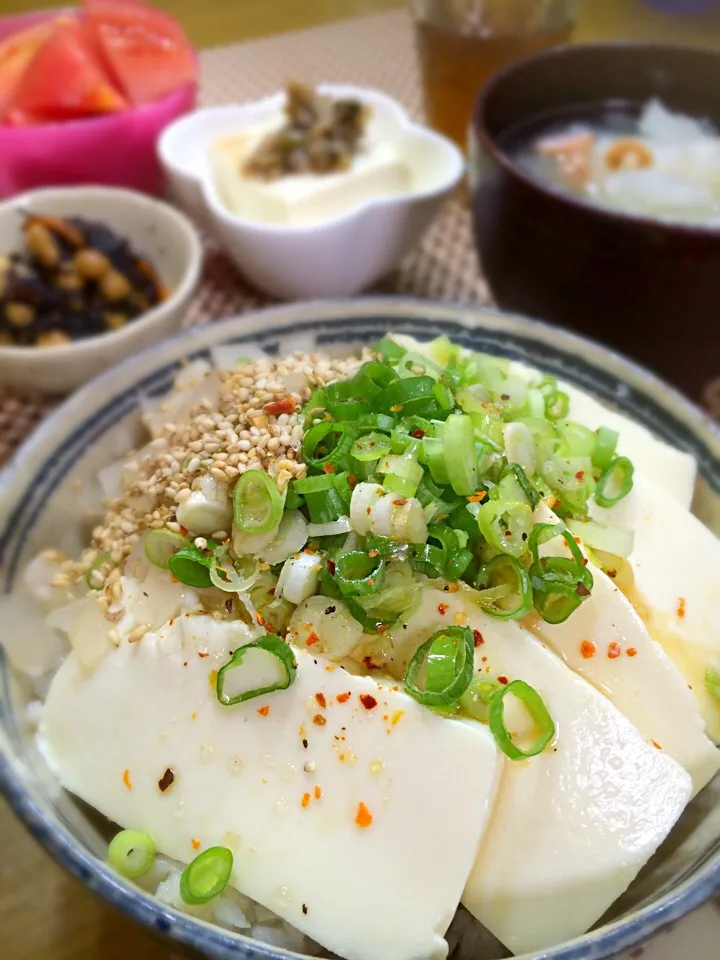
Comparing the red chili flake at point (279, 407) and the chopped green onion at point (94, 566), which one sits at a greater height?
the red chili flake at point (279, 407)

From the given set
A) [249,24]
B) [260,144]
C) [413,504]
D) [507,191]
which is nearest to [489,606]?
[413,504]

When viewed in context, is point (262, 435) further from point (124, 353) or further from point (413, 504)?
point (124, 353)

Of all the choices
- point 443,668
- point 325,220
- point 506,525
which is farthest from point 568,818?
point 325,220

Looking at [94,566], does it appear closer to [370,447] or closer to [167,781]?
[167,781]

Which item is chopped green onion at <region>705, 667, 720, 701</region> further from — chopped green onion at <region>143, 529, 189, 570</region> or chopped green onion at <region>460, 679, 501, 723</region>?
chopped green onion at <region>143, 529, 189, 570</region>

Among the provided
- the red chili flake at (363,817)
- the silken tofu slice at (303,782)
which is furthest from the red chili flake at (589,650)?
the red chili flake at (363,817)

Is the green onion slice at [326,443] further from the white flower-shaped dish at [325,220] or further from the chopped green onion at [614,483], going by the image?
the white flower-shaped dish at [325,220]

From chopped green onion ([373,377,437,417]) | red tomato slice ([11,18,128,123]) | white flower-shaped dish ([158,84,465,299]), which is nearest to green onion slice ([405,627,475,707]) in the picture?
chopped green onion ([373,377,437,417])
